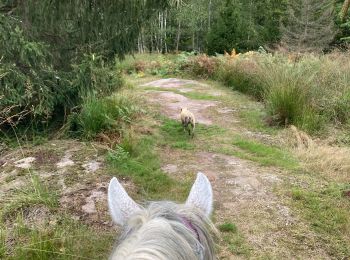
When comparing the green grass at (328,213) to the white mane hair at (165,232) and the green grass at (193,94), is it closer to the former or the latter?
the white mane hair at (165,232)

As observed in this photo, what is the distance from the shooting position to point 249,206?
4574mm

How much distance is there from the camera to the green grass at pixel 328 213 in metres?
3.94

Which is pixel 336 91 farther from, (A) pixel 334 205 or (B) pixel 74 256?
(B) pixel 74 256

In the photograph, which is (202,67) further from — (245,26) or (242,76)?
(245,26)

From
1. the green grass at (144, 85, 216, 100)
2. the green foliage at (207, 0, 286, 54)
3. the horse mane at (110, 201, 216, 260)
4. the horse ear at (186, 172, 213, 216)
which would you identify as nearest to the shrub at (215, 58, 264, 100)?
the green grass at (144, 85, 216, 100)

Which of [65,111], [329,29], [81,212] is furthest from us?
[329,29]

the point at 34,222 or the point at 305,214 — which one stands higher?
the point at 34,222

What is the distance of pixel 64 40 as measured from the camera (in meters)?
7.05

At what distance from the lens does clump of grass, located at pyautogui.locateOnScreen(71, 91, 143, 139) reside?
242 inches

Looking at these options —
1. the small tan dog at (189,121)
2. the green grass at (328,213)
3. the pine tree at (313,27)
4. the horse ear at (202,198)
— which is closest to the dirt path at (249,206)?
Result: the green grass at (328,213)

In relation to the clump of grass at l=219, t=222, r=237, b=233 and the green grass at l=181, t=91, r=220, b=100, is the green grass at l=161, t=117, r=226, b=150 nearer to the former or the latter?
the clump of grass at l=219, t=222, r=237, b=233

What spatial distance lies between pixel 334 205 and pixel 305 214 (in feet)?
1.28

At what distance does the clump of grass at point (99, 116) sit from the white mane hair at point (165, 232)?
14.8 ft

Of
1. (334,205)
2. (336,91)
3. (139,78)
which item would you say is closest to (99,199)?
(334,205)
